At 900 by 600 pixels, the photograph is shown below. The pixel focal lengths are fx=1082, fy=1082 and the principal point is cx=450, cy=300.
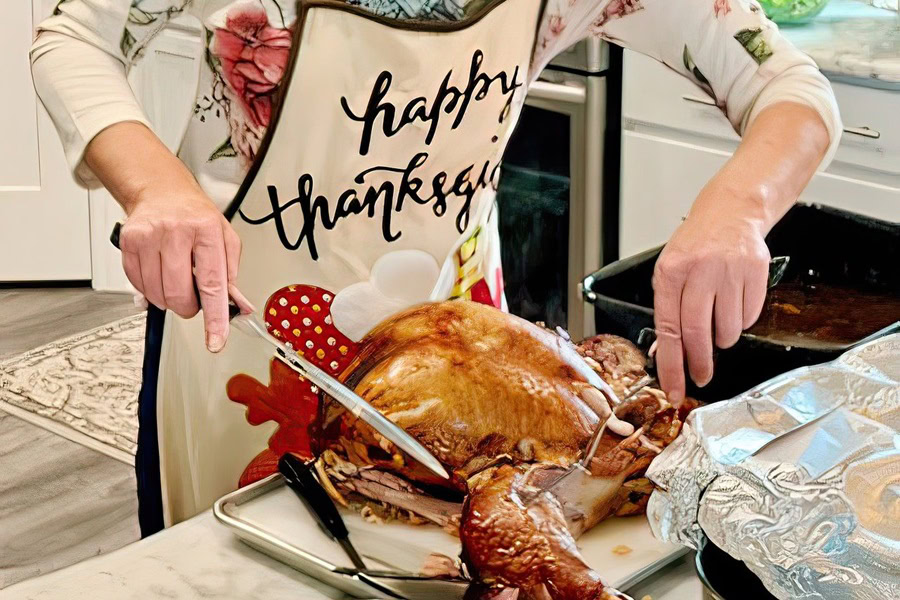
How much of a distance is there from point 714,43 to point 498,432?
39cm

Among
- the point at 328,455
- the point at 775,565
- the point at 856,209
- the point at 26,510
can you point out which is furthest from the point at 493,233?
the point at 26,510

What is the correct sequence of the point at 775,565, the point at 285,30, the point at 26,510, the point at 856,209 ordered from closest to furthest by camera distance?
the point at 775,565 → the point at 285,30 → the point at 856,209 → the point at 26,510

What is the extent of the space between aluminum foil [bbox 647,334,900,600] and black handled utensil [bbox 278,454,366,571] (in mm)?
215

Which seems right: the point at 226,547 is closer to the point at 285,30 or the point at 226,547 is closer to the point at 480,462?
the point at 480,462

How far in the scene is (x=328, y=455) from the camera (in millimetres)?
791

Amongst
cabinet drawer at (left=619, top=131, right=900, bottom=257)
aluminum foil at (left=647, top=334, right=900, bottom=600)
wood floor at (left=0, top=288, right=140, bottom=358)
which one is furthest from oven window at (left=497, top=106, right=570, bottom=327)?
aluminum foil at (left=647, top=334, right=900, bottom=600)

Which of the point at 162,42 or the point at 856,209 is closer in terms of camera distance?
the point at 162,42

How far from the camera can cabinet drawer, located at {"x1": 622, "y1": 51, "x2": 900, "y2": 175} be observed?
1.95 m

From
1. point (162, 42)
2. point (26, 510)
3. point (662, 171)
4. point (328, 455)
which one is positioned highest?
point (162, 42)

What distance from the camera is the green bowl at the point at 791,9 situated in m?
2.23

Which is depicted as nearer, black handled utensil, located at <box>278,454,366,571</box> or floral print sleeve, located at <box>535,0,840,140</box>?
black handled utensil, located at <box>278,454,366,571</box>

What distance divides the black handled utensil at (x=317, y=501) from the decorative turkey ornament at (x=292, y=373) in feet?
0.46

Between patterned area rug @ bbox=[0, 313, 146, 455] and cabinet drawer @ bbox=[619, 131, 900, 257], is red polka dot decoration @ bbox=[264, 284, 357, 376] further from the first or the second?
patterned area rug @ bbox=[0, 313, 146, 455]

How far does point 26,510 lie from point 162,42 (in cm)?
172
